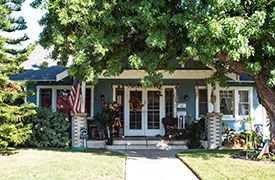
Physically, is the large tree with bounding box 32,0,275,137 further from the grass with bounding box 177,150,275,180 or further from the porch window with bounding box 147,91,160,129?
the porch window with bounding box 147,91,160,129

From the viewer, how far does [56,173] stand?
6906 mm

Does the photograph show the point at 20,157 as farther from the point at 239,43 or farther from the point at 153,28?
the point at 239,43

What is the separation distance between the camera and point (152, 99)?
13523mm

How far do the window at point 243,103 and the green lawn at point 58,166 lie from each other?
23.5ft

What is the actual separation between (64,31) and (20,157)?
4.14m

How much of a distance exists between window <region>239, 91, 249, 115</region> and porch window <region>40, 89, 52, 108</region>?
8.68m

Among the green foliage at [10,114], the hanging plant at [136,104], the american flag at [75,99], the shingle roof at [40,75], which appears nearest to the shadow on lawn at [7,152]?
the green foliage at [10,114]

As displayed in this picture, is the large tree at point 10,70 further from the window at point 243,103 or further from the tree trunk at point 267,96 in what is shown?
the window at point 243,103

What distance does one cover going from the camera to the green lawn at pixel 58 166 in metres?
6.74

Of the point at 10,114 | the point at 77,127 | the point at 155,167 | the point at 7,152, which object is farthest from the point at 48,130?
the point at 155,167

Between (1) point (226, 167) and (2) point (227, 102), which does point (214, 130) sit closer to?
(2) point (227, 102)

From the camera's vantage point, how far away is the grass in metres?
6.90

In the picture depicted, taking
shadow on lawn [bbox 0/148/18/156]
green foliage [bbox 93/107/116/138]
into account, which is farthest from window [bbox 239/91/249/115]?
shadow on lawn [bbox 0/148/18/156]

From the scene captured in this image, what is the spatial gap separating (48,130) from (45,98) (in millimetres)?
2721
